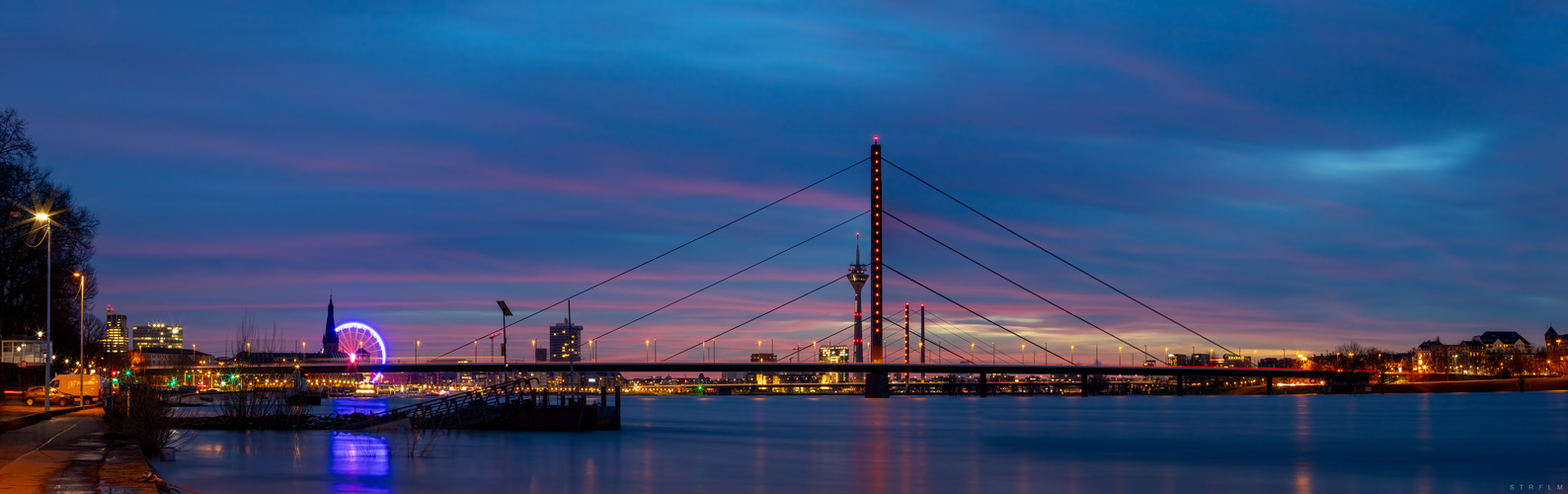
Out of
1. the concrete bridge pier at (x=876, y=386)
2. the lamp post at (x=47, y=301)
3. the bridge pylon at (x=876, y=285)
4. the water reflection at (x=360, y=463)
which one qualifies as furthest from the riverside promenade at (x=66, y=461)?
the concrete bridge pier at (x=876, y=386)

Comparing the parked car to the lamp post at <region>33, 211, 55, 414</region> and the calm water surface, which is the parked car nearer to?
the lamp post at <region>33, 211, 55, 414</region>

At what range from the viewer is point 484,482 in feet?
120

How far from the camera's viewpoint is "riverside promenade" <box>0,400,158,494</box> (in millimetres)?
20938

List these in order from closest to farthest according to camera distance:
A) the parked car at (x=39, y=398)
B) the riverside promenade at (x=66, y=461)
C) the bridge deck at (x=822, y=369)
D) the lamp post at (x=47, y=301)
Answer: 1. the riverside promenade at (x=66, y=461)
2. the lamp post at (x=47, y=301)
3. the parked car at (x=39, y=398)
4. the bridge deck at (x=822, y=369)

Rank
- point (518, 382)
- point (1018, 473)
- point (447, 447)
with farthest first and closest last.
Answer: point (518, 382) < point (447, 447) < point (1018, 473)

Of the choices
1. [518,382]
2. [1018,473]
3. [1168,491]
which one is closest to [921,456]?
[1018,473]

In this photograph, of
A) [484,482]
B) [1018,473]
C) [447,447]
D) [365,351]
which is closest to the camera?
[484,482]

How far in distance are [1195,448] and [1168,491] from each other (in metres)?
26.3

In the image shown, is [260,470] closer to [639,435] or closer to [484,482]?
[484,482]

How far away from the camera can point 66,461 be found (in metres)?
25.8

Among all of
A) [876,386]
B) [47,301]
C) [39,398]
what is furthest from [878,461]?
[876,386]

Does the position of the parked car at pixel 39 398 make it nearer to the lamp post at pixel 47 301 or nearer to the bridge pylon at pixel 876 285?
the lamp post at pixel 47 301

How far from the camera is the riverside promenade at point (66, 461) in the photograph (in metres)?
20.9

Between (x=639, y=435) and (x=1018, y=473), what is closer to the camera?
(x=1018, y=473)
